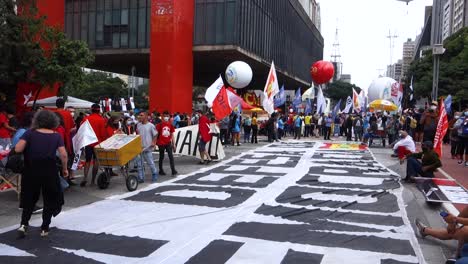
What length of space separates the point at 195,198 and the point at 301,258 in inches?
153

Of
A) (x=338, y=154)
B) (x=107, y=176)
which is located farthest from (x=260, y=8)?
(x=107, y=176)

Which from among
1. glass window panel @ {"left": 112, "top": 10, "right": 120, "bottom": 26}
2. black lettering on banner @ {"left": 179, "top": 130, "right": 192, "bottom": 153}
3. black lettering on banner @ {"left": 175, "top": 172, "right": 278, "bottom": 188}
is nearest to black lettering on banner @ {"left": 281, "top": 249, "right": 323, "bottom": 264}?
black lettering on banner @ {"left": 175, "top": 172, "right": 278, "bottom": 188}

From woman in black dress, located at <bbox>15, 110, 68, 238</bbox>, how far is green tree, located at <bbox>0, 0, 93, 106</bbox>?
24.2 feet

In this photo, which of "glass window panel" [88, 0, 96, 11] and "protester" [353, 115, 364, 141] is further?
"glass window panel" [88, 0, 96, 11]

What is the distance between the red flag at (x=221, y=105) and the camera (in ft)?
53.2

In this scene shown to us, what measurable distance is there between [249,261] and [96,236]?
231cm

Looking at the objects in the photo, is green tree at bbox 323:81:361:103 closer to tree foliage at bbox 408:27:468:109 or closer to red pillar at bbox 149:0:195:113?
tree foliage at bbox 408:27:468:109

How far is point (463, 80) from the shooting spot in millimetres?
47219

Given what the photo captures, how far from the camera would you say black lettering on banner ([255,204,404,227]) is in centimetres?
771

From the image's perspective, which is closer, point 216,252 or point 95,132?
point 216,252

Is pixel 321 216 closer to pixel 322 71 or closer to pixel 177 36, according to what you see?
pixel 177 36

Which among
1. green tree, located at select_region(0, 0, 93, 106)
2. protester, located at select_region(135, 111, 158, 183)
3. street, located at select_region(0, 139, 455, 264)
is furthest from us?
green tree, located at select_region(0, 0, 93, 106)

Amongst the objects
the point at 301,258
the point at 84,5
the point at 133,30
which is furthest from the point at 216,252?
the point at 84,5

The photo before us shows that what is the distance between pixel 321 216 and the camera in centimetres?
798
